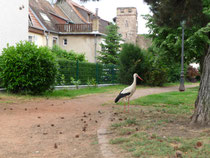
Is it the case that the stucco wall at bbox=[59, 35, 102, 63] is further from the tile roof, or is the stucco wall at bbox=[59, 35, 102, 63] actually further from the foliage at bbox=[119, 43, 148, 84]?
the foliage at bbox=[119, 43, 148, 84]

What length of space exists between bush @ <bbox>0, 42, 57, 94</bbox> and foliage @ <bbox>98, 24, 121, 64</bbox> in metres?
20.5

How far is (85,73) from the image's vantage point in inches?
842

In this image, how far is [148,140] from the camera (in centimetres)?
474

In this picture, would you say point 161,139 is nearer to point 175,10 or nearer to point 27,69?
point 175,10

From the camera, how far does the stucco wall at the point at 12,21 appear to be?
16.7 m

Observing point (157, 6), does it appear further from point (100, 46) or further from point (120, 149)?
point (100, 46)

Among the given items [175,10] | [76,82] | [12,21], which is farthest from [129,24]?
[175,10]

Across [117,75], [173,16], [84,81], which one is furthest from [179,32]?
[173,16]

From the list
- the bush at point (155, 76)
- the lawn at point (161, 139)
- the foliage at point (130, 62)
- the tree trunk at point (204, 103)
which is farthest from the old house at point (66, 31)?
the tree trunk at point (204, 103)

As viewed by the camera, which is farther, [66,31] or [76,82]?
[66,31]

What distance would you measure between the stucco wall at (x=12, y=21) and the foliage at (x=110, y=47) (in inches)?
640

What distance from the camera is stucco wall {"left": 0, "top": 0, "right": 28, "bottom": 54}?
1675 centimetres

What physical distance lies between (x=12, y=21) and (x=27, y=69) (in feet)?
19.1

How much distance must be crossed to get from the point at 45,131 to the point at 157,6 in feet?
18.7
